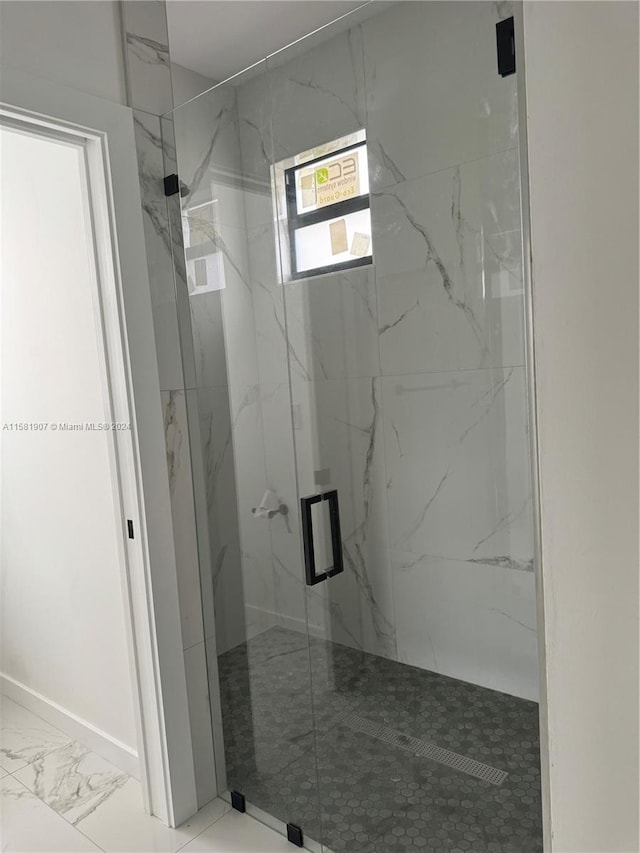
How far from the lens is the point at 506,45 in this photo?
1237 millimetres

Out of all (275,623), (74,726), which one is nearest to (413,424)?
(275,623)

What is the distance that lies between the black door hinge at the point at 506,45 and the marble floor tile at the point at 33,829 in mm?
2372

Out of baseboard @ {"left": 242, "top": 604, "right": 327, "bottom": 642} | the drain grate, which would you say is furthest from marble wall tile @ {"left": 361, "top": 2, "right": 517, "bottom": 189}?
the drain grate

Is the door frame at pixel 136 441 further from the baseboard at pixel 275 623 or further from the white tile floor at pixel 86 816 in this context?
the baseboard at pixel 275 623

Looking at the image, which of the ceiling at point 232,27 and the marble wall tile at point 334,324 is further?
the ceiling at point 232,27

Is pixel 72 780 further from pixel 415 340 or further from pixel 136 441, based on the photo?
pixel 415 340

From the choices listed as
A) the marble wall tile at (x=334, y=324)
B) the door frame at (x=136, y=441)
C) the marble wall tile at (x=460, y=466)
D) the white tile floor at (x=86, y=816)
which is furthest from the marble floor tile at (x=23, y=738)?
the marble wall tile at (x=334, y=324)

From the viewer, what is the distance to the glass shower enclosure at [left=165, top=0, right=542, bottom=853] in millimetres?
1395

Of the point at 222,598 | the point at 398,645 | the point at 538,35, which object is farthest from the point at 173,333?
the point at 538,35

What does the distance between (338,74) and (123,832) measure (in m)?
2.28

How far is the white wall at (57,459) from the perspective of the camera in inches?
81.9

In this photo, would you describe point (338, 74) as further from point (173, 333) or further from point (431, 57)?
point (173, 333)

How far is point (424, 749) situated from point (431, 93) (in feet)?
5.32

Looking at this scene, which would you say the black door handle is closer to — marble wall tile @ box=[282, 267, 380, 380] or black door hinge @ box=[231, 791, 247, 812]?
marble wall tile @ box=[282, 267, 380, 380]
